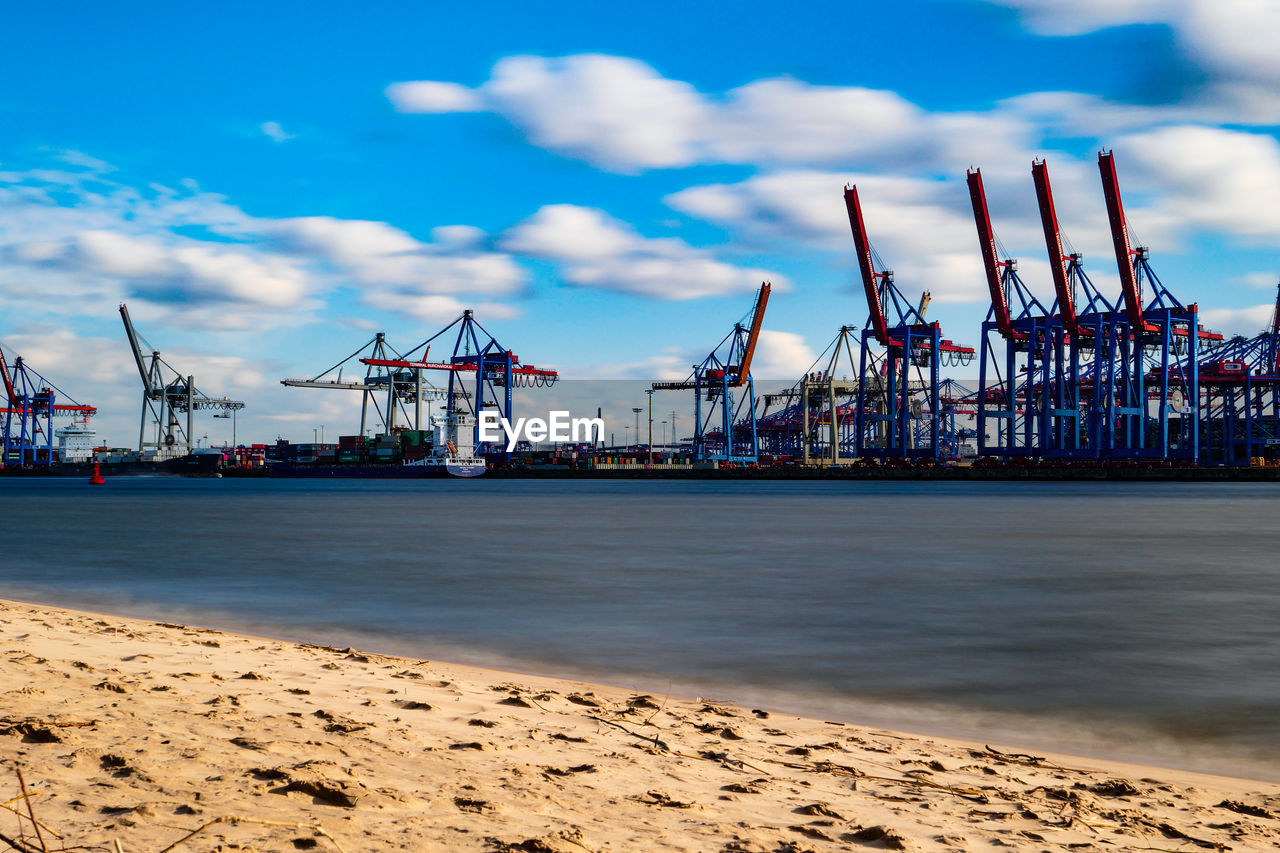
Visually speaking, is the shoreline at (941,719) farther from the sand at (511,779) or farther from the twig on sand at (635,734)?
the twig on sand at (635,734)

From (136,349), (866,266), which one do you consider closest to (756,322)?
(866,266)

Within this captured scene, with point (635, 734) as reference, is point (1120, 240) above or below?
above

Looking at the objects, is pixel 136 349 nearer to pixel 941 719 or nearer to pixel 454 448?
pixel 454 448

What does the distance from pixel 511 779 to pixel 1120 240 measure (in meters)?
91.9

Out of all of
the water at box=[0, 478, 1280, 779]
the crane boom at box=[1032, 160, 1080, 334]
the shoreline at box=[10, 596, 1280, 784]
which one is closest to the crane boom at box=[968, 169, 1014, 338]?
the crane boom at box=[1032, 160, 1080, 334]

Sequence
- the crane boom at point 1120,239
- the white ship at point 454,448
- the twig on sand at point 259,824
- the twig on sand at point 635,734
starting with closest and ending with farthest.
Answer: the twig on sand at point 259,824 → the twig on sand at point 635,734 → the crane boom at point 1120,239 → the white ship at point 454,448

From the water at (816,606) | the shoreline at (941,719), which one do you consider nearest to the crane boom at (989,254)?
the water at (816,606)

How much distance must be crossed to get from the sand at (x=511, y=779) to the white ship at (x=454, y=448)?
119140mm

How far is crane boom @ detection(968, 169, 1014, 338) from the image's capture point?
92.9 meters

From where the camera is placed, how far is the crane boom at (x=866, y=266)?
326ft

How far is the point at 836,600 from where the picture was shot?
1655 centimetres

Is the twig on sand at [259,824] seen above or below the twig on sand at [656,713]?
above

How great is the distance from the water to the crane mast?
→ 52.9 m

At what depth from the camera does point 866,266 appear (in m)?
100
